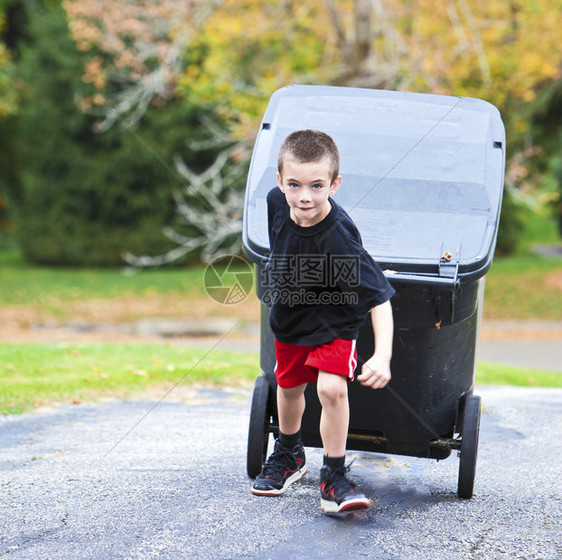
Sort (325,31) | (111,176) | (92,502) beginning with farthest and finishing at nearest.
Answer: (111,176) → (325,31) → (92,502)

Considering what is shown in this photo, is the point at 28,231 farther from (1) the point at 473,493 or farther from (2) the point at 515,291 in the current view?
(1) the point at 473,493

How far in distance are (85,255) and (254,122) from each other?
8677 millimetres

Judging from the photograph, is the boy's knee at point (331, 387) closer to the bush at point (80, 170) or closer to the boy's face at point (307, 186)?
the boy's face at point (307, 186)

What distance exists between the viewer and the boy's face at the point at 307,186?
9.11 ft

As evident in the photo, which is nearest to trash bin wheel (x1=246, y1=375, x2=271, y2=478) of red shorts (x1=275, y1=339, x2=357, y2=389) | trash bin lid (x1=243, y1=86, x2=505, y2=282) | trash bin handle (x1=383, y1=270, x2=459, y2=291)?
red shorts (x1=275, y1=339, x2=357, y2=389)

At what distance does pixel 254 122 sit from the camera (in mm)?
12172

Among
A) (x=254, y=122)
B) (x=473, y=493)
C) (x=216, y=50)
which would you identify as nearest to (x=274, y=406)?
(x=473, y=493)

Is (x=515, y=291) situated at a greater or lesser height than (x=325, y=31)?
lesser

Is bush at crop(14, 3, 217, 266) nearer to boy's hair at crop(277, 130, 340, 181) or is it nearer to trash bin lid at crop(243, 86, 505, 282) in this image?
trash bin lid at crop(243, 86, 505, 282)

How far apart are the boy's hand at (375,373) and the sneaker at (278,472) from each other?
66 centimetres

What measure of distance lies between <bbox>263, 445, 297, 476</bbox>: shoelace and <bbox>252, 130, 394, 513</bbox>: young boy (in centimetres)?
24

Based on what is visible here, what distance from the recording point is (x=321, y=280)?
2855 mm

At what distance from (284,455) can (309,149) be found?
4.14 ft
